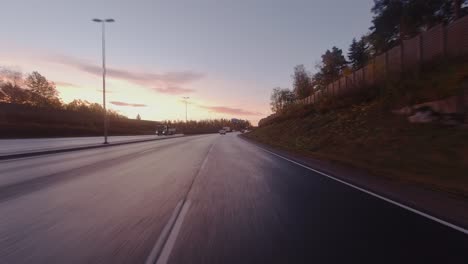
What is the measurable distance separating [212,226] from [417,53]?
23.4m

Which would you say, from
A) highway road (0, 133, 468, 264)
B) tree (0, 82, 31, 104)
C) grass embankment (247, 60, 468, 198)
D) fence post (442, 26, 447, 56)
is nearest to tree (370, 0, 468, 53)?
grass embankment (247, 60, 468, 198)

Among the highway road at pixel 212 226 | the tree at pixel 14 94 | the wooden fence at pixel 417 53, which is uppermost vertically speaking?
the tree at pixel 14 94

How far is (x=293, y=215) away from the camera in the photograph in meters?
7.03

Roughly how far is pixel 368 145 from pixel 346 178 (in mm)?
8553

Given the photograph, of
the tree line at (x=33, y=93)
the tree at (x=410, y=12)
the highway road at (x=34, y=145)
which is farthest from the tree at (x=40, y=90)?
the tree at (x=410, y=12)

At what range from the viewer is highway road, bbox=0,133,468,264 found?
189 inches

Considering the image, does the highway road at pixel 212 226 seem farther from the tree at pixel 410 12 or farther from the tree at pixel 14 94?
the tree at pixel 14 94

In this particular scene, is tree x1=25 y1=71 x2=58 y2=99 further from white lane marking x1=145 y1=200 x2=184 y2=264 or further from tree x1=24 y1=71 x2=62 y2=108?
white lane marking x1=145 y1=200 x2=184 y2=264

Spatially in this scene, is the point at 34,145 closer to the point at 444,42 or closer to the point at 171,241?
the point at 171,241

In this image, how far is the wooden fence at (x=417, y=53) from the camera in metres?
20.2

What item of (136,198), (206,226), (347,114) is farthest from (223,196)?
(347,114)

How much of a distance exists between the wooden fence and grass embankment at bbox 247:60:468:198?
144cm

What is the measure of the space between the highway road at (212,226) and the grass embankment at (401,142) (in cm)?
404

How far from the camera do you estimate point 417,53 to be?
24.4 m
